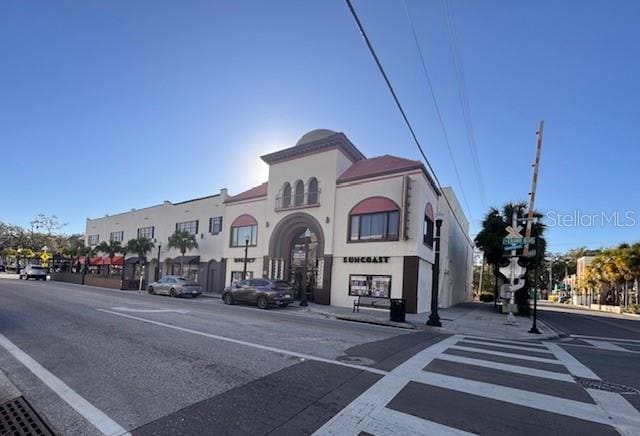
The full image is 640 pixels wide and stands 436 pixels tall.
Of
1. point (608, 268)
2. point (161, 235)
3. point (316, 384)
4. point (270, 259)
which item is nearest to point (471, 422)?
point (316, 384)

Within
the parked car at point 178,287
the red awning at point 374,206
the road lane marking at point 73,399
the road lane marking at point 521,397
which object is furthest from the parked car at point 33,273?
the road lane marking at point 521,397

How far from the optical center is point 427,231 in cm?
2422

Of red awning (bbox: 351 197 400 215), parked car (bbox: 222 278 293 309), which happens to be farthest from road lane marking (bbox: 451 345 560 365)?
red awning (bbox: 351 197 400 215)

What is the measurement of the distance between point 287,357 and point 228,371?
151 centimetres

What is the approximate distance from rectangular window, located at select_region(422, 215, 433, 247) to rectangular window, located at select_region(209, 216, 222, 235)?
1859 centimetres

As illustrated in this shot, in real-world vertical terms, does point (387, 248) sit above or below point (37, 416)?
above

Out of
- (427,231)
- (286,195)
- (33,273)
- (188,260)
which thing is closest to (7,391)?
(427,231)

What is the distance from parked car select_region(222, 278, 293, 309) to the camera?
20223 millimetres

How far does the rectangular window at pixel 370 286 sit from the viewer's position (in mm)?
22094

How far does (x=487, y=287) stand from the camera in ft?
219

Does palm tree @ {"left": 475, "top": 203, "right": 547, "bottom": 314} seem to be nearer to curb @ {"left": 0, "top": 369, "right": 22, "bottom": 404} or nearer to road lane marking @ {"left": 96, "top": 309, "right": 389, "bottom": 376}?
road lane marking @ {"left": 96, "top": 309, "right": 389, "bottom": 376}

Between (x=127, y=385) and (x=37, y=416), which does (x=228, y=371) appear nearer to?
(x=127, y=385)

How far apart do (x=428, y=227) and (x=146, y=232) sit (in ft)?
108

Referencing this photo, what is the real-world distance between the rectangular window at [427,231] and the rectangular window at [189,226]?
22463 millimetres
